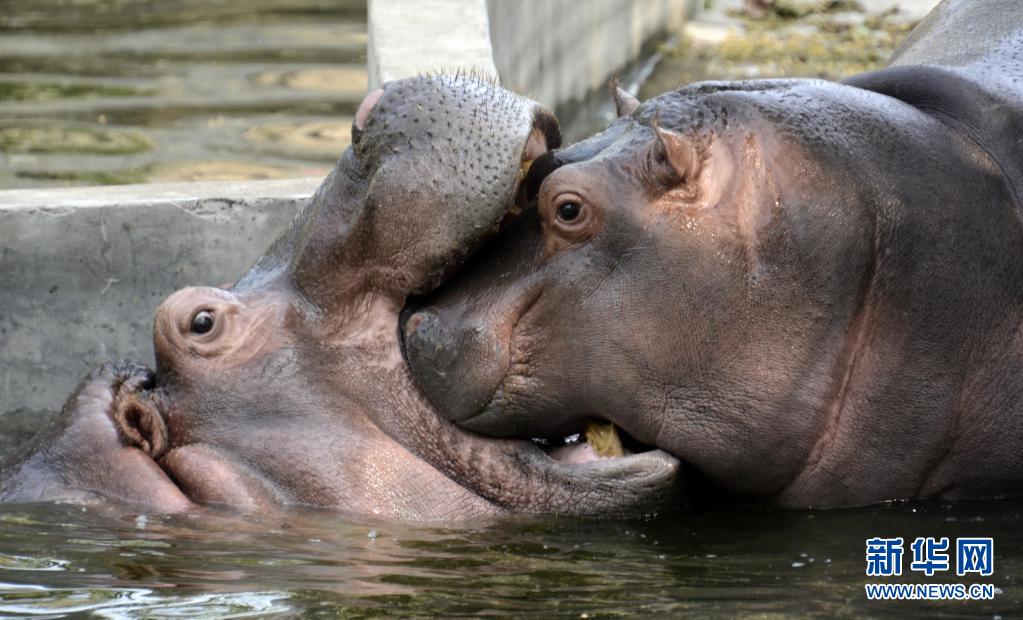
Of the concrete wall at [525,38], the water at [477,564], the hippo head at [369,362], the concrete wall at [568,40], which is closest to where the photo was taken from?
the water at [477,564]

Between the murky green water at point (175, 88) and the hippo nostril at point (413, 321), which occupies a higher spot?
the hippo nostril at point (413, 321)

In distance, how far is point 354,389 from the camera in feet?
14.5

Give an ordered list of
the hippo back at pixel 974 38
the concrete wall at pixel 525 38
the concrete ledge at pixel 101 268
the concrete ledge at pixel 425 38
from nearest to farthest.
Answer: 1. the hippo back at pixel 974 38
2. the concrete ledge at pixel 101 268
3. the concrete ledge at pixel 425 38
4. the concrete wall at pixel 525 38

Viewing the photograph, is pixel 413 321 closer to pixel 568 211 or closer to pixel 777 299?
pixel 568 211

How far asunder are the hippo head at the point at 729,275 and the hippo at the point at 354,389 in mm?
153

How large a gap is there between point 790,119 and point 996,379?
0.79 meters

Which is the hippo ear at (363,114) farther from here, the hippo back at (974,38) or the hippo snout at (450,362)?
the hippo back at (974,38)

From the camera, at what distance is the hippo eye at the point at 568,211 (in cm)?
412

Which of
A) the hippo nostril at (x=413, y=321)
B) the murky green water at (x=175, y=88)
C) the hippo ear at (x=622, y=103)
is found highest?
the hippo ear at (x=622, y=103)

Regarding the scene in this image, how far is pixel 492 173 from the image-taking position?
163 inches

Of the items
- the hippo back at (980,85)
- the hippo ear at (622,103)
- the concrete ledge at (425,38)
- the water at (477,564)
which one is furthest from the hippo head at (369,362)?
the concrete ledge at (425,38)

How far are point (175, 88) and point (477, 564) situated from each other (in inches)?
259

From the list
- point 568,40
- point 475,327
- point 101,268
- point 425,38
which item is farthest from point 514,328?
point 568,40

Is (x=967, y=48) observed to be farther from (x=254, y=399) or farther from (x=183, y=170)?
(x=183, y=170)
